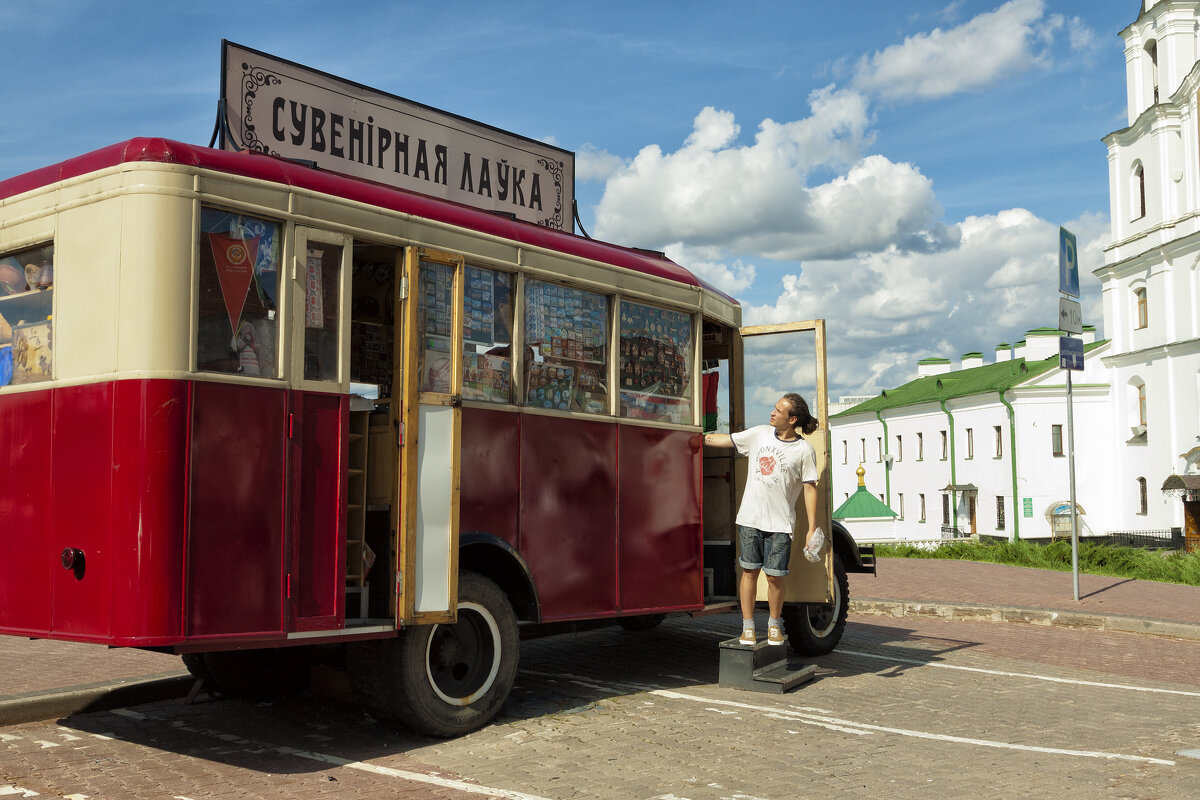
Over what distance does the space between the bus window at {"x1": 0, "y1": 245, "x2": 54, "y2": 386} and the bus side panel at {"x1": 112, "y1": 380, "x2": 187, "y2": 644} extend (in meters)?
0.82

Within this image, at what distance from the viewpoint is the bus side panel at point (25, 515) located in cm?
578

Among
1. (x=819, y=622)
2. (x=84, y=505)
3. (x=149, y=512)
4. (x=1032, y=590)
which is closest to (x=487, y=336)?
(x=149, y=512)

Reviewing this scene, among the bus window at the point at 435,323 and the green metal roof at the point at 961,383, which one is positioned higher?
the green metal roof at the point at 961,383

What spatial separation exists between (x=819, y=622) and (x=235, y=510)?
5881 mm

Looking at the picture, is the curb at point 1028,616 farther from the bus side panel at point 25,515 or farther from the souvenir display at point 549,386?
the bus side panel at point 25,515

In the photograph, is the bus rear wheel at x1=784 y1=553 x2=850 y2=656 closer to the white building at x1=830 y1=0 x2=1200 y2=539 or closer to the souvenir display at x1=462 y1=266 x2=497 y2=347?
the souvenir display at x1=462 y1=266 x2=497 y2=347

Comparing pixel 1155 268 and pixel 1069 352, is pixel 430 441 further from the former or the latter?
pixel 1155 268

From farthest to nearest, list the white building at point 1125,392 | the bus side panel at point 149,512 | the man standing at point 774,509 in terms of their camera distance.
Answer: the white building at point 1125,392 → the man standing at point 774,509 → the bus side panel at point 149,512

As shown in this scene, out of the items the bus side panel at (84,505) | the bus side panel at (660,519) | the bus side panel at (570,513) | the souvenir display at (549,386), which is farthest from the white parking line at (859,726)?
the bus side panel at (84,505)

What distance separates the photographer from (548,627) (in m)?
7.84

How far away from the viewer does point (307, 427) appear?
5.96m

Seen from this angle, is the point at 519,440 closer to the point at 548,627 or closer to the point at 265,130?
the point at 548,627

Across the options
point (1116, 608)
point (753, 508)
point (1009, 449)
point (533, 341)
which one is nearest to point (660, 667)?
point (753, 508)

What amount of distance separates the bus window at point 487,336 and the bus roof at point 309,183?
33 centimetres
